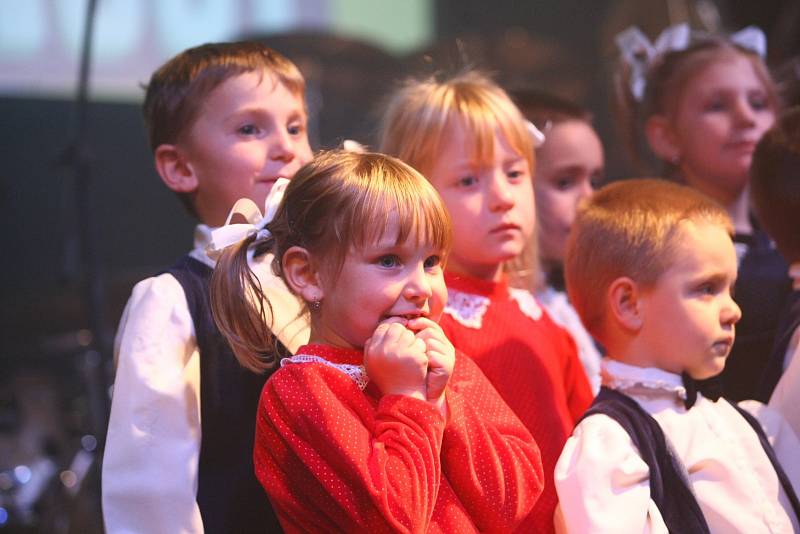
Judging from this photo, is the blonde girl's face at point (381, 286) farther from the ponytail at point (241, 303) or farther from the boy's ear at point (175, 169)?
the boy's ear at point (175, 169)

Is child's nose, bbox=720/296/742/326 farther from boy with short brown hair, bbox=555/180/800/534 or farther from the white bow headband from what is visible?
the white bow headband

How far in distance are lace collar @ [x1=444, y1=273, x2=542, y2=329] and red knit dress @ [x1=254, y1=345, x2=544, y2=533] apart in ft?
A: 0.99

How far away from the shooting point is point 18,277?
3.80m

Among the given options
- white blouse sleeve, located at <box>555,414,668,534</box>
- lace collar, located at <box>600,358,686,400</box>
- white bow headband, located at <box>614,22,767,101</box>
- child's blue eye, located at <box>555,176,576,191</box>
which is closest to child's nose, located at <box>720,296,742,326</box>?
lace collar, located at <box>600,358,686,400</box>

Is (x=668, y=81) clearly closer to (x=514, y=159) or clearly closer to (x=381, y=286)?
(x=514, y=159)

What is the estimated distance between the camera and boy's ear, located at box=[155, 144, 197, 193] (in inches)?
61.1

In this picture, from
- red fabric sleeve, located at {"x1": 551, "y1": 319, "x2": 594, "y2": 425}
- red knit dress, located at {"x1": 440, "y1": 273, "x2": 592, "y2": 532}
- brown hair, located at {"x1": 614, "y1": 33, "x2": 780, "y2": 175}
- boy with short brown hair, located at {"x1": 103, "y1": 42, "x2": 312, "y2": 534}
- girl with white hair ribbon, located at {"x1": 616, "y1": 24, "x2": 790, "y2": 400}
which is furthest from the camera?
brown hair, located at {"x1": 614, "y1": 33, "x2": 780, "y2": 175}

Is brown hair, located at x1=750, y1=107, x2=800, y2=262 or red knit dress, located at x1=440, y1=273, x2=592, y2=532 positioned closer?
red knit dress, located at x1=440, y1=273, x2=592, y2=532

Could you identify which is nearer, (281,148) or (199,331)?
(199,331)

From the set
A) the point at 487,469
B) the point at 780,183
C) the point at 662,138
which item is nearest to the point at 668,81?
the point at 662,138

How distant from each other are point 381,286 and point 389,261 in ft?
0.12

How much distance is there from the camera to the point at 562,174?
6.52 ft

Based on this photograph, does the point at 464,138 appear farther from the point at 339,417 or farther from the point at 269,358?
the point at 339,417

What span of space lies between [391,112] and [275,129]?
0.81 ft
